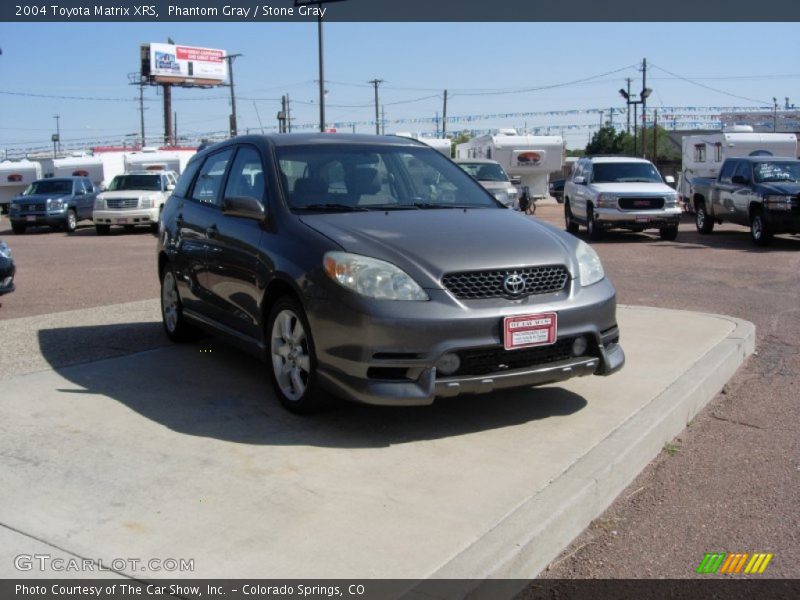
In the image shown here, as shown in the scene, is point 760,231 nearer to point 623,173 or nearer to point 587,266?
point 623,173

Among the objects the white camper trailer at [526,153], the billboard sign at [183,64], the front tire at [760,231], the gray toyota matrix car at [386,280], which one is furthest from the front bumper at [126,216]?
the billboard sign at [183,64]

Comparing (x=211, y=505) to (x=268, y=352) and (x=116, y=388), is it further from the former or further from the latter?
(x=116, y=388)

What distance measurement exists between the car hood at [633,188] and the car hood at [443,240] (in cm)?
1402

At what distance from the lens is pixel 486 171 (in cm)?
2173

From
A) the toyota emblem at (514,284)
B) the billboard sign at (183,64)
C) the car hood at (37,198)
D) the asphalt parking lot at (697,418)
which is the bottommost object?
the asphalt parking lot at (697,418)

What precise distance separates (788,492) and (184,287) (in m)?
4.57

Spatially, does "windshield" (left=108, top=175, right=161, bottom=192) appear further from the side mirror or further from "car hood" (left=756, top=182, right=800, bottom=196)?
the side mirror

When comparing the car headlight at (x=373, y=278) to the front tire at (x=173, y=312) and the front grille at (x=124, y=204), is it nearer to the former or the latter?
the front tire at (x=173, y=312)

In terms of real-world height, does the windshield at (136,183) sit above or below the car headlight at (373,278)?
above

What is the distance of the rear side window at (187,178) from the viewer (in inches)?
289

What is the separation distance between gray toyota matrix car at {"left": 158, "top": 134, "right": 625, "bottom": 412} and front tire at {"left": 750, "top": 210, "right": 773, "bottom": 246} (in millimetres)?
12716

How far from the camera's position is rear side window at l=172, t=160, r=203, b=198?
7.33 metres

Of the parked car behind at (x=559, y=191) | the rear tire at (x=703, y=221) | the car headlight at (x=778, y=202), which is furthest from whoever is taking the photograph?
the parked car behind at (x=559, y=191)

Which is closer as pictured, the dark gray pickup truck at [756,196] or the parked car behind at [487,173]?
the dark gray pickup truck at [756,196]
